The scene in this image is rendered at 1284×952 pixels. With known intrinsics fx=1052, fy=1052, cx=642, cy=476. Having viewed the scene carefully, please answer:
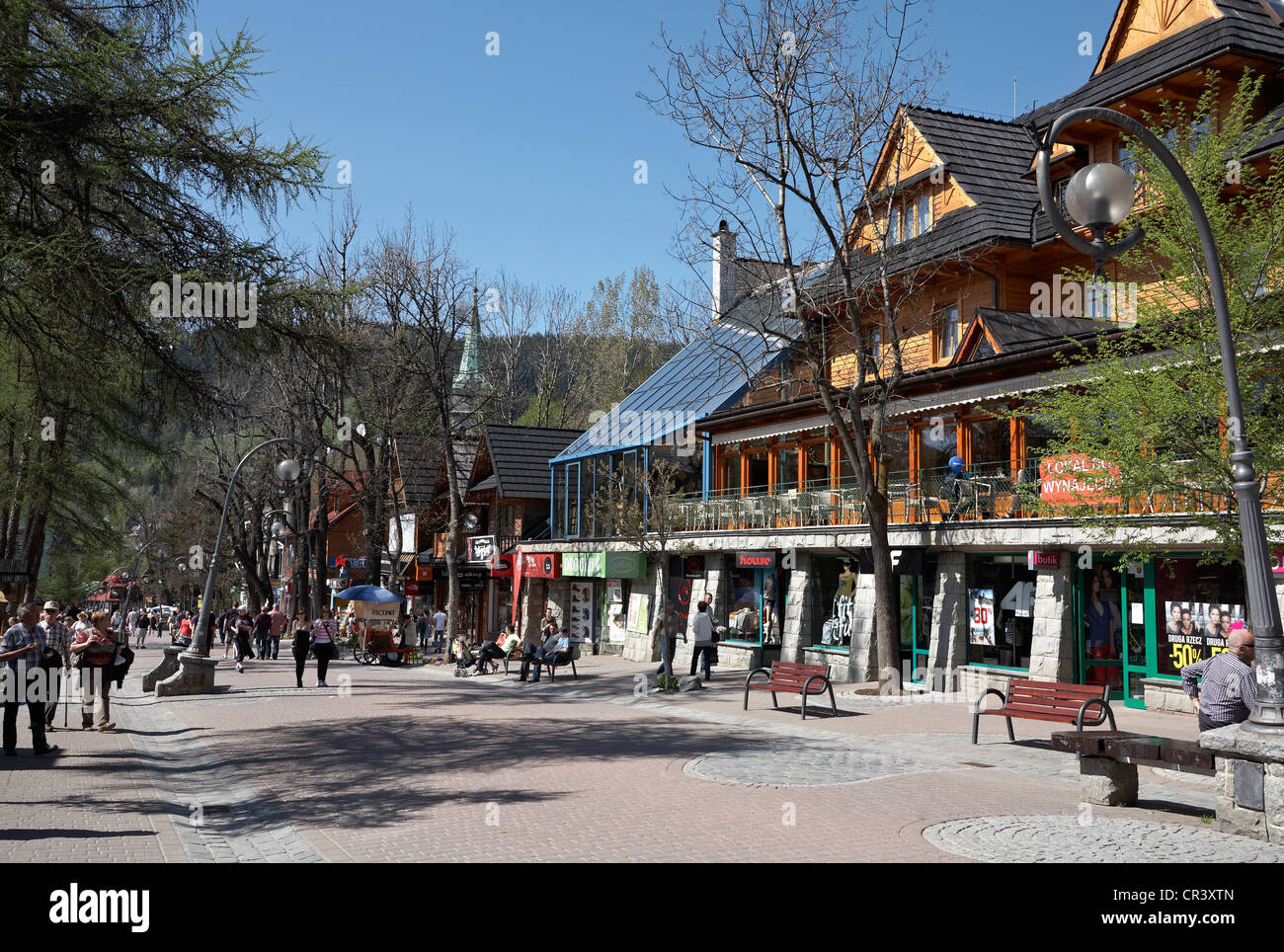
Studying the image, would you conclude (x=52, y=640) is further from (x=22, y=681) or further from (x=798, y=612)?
(x=798, y=612)

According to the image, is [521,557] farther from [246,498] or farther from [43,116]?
[43,116]

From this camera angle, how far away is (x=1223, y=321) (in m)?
8.25

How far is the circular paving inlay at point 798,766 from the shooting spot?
11.2m

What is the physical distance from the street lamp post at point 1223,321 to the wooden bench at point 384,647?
28.0m

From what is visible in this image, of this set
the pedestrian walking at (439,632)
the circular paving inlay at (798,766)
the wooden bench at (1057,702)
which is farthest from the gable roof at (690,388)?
the circular paving inlay at (798,766)

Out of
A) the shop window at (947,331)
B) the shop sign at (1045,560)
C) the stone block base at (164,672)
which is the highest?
the shop window at (947,331)

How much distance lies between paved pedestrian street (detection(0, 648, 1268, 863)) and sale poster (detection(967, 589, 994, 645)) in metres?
3.38

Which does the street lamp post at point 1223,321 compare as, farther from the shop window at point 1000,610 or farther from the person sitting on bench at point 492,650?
the person sitting on bench at point 492,650

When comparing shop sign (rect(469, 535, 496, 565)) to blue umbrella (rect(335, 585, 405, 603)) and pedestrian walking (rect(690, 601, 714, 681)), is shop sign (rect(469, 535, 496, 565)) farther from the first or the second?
pedestrian walking (rect(690, 601, 714, 681))

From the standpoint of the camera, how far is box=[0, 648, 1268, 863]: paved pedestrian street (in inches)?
316

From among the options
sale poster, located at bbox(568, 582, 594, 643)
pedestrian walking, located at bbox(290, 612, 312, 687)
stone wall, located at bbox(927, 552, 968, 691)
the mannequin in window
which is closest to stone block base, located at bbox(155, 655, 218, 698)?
pedestrian walking, located at bbox(290, 612, 312, 687)

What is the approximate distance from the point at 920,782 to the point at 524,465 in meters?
31.8

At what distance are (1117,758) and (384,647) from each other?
1059 inches

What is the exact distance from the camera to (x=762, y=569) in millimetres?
27922
